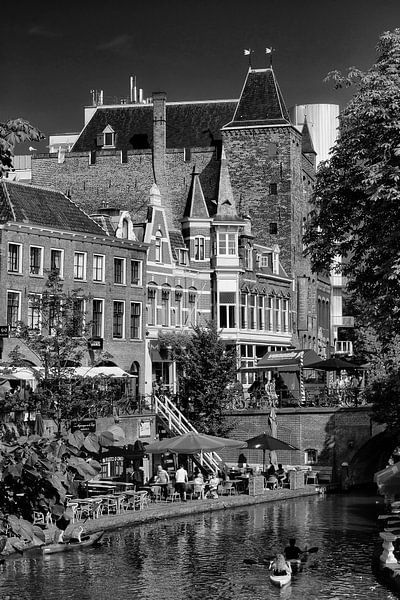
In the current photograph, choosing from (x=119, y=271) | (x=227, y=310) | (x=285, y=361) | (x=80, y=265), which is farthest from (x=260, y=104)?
(x=80, y=265)

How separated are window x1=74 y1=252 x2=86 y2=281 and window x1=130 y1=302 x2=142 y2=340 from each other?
4.32 meters

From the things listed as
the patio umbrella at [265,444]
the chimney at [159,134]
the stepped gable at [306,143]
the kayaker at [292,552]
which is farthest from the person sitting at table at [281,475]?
the stepped gable at [306,143]

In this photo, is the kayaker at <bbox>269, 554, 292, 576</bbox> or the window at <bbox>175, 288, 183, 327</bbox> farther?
the window at <bbox>175, 288, 183, 327</bbox>

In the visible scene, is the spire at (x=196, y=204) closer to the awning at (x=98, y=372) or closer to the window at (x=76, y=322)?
the awning at (x=98, y=372)

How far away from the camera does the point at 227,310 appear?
65625 mm

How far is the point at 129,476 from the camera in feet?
148

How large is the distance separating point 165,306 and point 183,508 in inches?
862

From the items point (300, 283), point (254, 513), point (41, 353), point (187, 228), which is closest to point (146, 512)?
point (254, 513)

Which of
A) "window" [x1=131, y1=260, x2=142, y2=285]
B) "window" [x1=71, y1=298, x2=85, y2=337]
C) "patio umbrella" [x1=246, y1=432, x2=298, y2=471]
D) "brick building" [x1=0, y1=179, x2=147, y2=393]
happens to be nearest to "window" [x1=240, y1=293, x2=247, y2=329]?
"brick building" [x1=0, y1=179, x2=147, y2=393]

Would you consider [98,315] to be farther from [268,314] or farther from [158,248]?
[268,314]

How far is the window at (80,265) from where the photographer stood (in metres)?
Answer: 54.1

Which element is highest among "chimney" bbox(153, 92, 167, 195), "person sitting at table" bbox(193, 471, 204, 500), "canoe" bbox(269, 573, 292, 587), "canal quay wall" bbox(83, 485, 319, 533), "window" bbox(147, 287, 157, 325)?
"chimney" bbox(153, 92, 167, 195)

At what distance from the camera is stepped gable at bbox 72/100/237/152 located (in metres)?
77.8

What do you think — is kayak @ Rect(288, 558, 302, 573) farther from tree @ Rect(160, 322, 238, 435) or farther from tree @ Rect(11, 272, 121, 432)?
tree @ Rect(160, 322, 238, 435)
